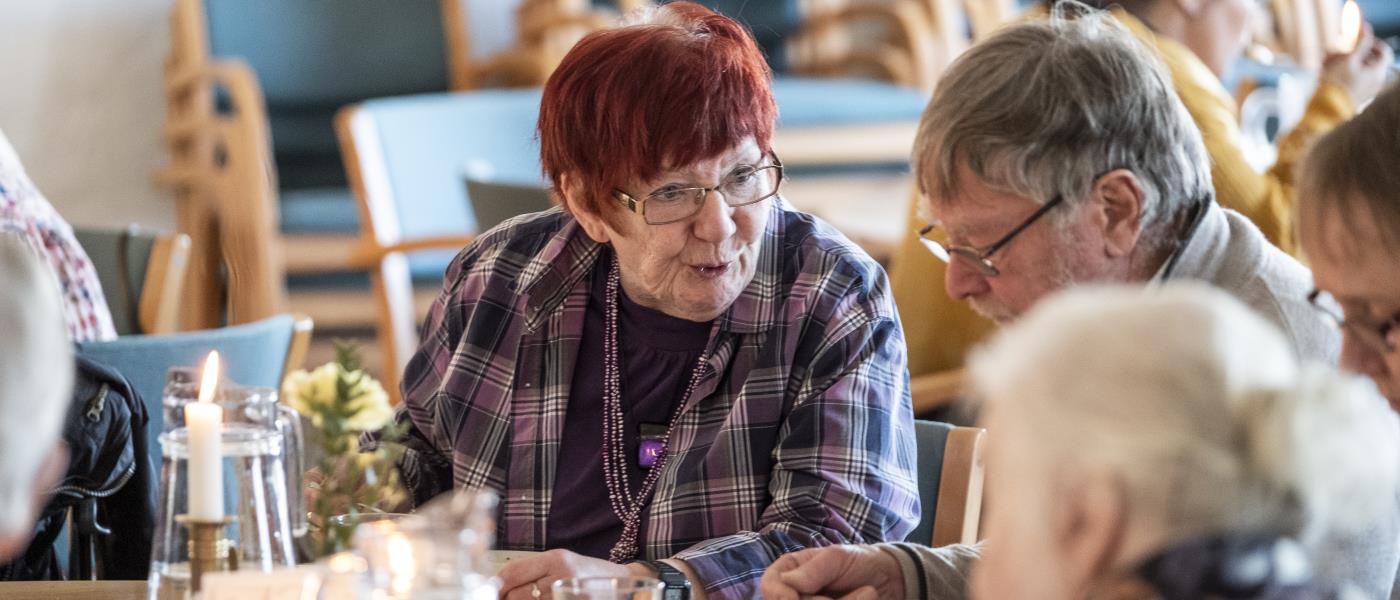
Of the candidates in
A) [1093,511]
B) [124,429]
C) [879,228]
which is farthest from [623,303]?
[879,228]

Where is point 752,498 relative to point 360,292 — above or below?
above

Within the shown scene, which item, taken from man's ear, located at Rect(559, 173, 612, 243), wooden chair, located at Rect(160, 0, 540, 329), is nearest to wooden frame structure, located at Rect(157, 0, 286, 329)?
wooden chair, located at Rect(160, 0, 540, 329)

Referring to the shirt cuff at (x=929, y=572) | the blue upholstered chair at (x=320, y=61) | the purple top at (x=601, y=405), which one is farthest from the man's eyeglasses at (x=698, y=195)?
the blue upholstered chair at (x=320, y=61)

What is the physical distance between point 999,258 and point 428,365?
701 mm

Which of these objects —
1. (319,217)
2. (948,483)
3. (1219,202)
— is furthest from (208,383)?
(319,217)

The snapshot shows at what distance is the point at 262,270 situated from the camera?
15.9 feet

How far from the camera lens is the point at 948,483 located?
1923 mm

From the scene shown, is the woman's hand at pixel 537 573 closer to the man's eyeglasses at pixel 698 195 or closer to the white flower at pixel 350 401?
the white flower at pixel 350 401

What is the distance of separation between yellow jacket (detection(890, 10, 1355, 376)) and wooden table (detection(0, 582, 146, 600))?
1468 mm

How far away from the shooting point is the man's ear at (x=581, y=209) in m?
1.96

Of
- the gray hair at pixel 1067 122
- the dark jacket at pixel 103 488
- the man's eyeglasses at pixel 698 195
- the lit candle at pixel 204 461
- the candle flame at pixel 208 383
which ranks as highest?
Result: the gray hair at pixel 1067 122

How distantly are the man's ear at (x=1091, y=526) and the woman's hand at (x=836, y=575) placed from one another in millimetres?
593

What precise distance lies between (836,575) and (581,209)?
Result: 0.61 m

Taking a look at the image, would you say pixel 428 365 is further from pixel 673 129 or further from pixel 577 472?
pixel 673 129
